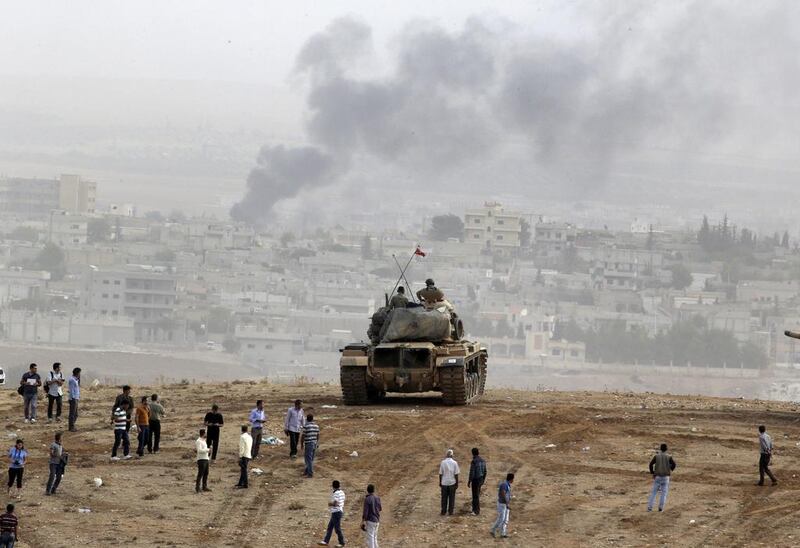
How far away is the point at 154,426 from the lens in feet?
105

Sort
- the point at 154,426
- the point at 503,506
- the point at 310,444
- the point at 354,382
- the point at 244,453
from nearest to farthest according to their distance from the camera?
the point at 503,506, the point at 244,453, the point at 310,444, the point at 154,426, the point at 354,382

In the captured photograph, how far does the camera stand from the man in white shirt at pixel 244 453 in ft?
93.7

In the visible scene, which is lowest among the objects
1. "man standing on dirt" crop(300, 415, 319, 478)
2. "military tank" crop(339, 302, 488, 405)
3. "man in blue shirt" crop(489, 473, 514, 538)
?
"man in blue shirt" crop(489, 473, 514, 538)

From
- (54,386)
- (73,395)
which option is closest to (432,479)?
(73,395)

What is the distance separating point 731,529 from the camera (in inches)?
1035

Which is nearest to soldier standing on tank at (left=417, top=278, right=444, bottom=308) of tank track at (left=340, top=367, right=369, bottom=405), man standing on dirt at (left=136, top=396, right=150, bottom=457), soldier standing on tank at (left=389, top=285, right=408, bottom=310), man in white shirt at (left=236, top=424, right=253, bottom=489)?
soldier standing on tank at (left=389, top=285, right=408, bottom=310)

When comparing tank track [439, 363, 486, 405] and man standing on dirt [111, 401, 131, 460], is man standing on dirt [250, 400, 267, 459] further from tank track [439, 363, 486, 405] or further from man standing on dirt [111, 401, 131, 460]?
tank track [439, 363, 486, 405]

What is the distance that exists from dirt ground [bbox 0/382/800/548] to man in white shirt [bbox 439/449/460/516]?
232mm

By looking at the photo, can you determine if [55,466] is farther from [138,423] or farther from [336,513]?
[336,513]

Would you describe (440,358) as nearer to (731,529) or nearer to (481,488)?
(481,488)

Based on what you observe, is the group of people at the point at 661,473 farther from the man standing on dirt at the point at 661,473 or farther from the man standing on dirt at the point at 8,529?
the man standing on dirt at the point at 8,529

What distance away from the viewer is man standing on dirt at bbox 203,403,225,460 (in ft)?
100

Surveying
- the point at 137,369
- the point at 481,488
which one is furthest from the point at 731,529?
the point at 137,369

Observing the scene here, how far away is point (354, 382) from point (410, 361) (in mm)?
1500
